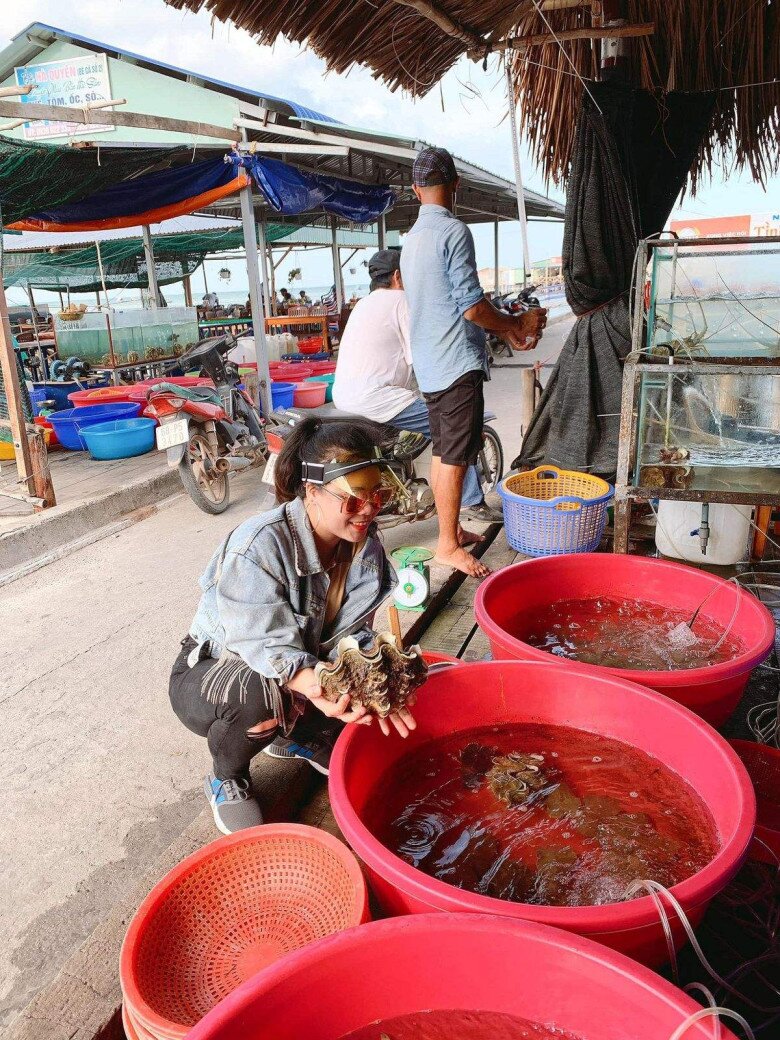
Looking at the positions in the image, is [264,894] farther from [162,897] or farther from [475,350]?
[475,350]

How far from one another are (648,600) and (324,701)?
1.63 meters

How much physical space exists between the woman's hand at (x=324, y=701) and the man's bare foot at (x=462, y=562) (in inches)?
82.5

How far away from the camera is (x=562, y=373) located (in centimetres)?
469

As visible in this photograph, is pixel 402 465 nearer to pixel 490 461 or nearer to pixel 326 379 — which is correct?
pixel 490 461

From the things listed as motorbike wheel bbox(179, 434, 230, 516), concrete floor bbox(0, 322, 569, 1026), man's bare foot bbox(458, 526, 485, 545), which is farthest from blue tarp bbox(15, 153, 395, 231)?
man's bare foot bbox(458, 526, 485, 545)

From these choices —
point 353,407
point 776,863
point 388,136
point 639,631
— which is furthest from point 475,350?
point 388,136

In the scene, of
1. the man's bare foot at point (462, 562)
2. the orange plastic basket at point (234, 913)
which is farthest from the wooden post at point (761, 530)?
the orange plastic basket at point (234, 913)

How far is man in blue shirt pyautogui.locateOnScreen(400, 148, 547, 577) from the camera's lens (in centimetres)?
348

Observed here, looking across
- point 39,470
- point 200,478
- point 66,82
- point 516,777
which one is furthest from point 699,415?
point 66,82

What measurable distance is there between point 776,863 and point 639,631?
1.03m

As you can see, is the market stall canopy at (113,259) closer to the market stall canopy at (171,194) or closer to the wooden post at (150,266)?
the wooden post at (150,266)

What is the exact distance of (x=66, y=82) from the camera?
1127 centimetres

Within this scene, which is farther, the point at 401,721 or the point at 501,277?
the point at 501,277

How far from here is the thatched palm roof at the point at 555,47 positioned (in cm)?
322
